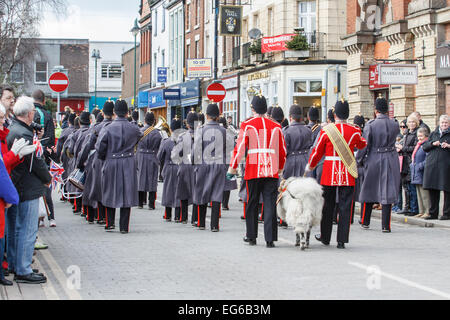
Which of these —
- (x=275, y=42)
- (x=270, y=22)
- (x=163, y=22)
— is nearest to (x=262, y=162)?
(x=275, y=42)

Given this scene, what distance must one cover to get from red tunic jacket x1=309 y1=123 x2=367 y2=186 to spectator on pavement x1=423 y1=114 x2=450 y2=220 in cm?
450

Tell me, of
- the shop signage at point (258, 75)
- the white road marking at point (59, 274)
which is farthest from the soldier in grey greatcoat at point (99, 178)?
the shop signage at point (258, 75)

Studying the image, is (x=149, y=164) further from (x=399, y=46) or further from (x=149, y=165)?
(x=399, y=46)

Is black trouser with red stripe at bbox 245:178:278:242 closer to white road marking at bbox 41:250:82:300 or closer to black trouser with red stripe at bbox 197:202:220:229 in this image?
black trouser with red stripe at bbox 197:202:220:229

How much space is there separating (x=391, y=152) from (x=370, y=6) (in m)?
16.1

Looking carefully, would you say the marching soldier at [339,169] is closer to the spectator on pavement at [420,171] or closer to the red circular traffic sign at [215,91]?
the spectator on pavement at [420,171]

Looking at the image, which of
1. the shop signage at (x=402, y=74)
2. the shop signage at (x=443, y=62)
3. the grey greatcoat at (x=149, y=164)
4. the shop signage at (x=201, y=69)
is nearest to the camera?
the grey greatcoat at (x=149, y=164)

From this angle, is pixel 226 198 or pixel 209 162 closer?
pixel 209 162

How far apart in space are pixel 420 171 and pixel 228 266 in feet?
25.2

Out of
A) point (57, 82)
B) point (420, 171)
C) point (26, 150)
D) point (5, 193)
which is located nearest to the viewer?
point (5, 193)

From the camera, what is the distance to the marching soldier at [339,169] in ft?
37.9

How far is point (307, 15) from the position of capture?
36.6 metres

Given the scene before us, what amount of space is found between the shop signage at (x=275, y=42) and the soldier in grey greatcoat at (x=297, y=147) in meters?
21.6
